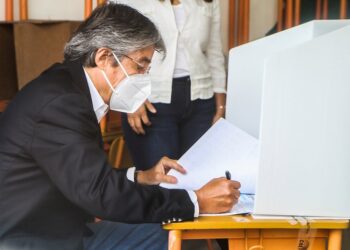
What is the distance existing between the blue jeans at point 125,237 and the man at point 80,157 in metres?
0.01

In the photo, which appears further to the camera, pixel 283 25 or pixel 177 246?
pixel 283 25

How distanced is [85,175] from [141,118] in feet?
2.22

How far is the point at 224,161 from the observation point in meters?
1.30

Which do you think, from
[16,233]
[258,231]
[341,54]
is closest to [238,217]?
[258,231]

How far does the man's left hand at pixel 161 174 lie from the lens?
135 cm

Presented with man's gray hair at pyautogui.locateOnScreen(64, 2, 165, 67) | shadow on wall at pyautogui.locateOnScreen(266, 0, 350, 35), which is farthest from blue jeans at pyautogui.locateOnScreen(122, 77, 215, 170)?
shadow on wall at pyautogui.locateOnScreen(266, 0, 350, 35)

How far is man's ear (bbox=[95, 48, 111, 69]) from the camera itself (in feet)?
4.03

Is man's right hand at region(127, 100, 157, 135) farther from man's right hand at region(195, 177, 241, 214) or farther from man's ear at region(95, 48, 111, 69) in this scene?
man's right hand at region(195, 177, 241, 214)

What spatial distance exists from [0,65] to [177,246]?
78.4 inches

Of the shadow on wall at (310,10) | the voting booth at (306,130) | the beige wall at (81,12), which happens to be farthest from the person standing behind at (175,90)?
the beige wall at (81,12)

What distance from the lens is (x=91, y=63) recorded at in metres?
1.24

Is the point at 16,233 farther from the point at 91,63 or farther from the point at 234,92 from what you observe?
the point at 234,92

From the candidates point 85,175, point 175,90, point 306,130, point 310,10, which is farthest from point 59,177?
point 310,10

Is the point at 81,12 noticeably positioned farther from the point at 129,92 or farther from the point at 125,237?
the point at 125,237
